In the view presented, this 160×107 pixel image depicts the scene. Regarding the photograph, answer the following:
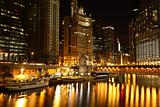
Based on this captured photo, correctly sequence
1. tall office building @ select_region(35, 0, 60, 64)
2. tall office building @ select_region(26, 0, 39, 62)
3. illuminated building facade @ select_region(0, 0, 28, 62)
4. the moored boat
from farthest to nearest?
tall office building @ select_region(35, 0, 60, 64) < tall office building @ select_region(26, 0, 39, 62) < illuminated building facade @ select_region(0, 0, 28, 62) < the moored boat

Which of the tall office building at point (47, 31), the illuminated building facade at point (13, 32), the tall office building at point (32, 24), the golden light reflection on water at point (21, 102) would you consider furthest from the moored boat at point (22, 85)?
the tall office building at point (32, 24)

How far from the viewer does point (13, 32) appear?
15588cm

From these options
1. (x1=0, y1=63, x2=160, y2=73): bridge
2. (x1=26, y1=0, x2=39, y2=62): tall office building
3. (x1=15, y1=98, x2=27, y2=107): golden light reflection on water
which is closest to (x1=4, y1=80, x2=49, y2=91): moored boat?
(x1=0, y1=63, x2=160, y2=73): bridge

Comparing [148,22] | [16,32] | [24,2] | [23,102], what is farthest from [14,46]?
[23,102]

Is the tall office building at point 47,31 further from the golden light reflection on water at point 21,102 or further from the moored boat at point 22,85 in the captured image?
the golden light reflection on water at point 21,102

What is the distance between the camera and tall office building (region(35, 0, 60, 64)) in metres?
180

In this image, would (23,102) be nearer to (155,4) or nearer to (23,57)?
(23,57)

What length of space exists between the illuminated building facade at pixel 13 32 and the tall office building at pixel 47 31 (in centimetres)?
1541

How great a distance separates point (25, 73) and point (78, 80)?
20406 millimetres

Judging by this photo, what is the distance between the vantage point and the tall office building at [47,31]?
180m

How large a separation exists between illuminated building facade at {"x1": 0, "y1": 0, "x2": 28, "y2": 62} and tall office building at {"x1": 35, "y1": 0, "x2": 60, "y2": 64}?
15.4 metres

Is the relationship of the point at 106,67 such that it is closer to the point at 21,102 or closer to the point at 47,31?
the point at 47,31

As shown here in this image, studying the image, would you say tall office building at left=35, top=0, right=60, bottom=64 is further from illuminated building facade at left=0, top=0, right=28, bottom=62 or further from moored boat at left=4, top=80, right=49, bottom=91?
moored boat at left=4, top=80, right=49, bottom=91

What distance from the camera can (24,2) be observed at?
17212cm
